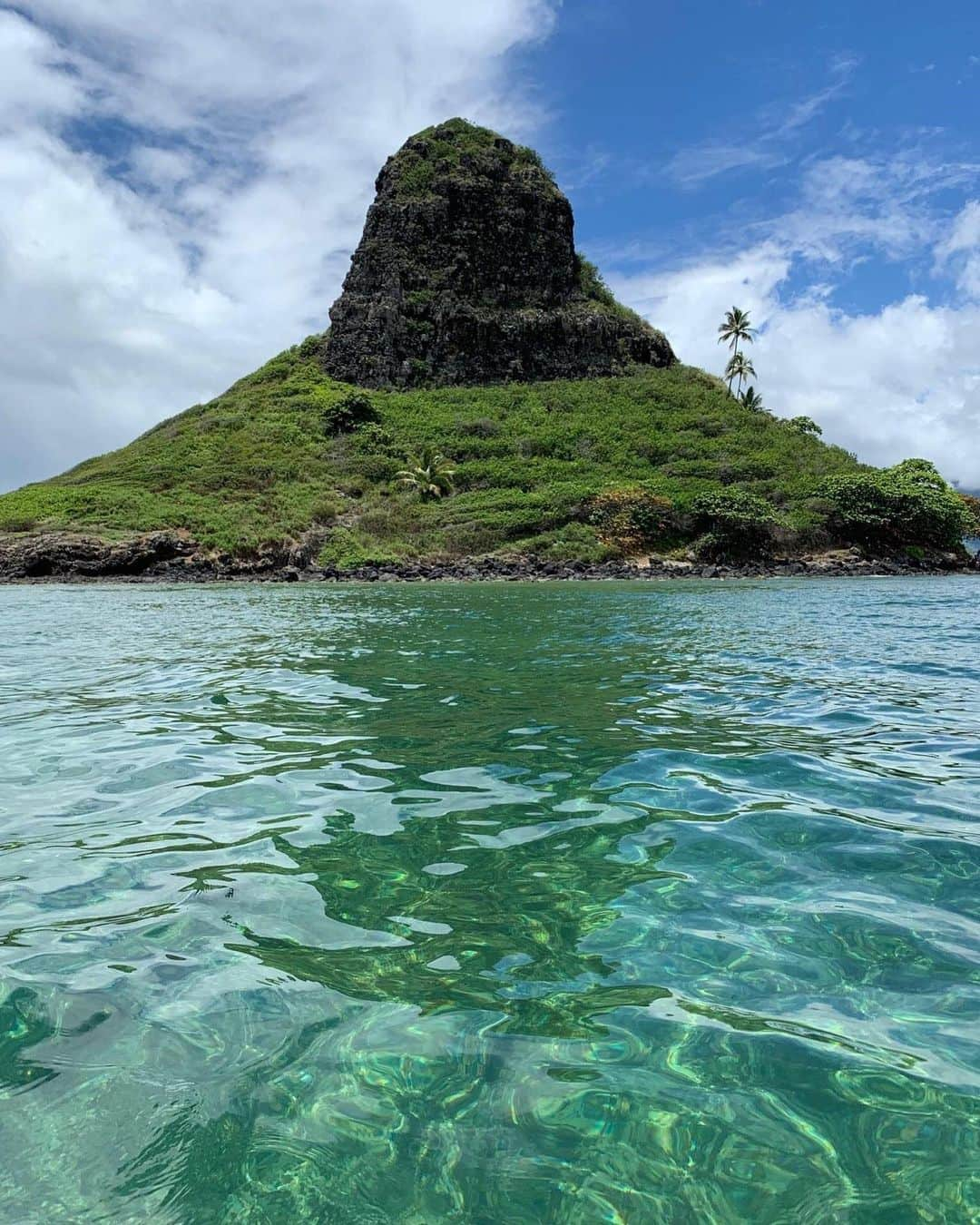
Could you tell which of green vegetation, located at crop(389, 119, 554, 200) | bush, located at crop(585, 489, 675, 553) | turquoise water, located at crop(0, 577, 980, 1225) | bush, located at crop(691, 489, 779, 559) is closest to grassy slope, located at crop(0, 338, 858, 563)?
bush, located at crop(585, 489, 675, 553)

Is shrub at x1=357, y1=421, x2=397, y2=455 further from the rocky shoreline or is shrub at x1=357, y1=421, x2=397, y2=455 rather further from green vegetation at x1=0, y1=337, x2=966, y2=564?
the rocky shoreline

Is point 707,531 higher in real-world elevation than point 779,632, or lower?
higher

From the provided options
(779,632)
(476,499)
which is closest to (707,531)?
(476,499)

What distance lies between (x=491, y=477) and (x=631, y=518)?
42.8ft

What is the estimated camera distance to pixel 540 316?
248 ft

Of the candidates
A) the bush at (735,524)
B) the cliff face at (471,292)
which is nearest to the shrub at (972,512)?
the bush at (735,524)

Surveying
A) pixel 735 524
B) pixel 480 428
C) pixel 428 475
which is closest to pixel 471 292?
pixel 480 428

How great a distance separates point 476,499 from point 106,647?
40.8m

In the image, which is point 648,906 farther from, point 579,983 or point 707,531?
point 707,531

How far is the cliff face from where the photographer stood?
7525cm

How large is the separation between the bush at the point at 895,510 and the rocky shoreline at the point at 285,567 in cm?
291

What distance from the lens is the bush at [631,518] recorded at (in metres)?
48.1

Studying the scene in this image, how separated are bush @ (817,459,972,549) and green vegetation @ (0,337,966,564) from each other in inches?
4.5

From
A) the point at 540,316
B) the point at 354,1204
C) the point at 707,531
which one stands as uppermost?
the point at 540,316
